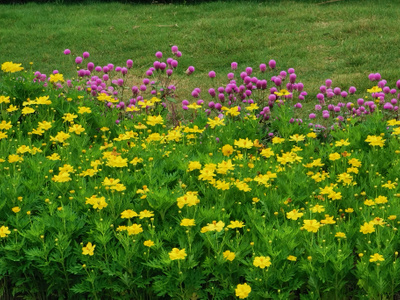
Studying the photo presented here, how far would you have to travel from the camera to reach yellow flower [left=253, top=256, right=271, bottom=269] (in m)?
2.69

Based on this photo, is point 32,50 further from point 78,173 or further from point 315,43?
point 78,173

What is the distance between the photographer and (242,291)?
8.77 ft

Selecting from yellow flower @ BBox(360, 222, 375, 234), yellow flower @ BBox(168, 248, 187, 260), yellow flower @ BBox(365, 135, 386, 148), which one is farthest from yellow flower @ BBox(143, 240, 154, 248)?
yellow flower @ BBox(365, 135, 386, 148)

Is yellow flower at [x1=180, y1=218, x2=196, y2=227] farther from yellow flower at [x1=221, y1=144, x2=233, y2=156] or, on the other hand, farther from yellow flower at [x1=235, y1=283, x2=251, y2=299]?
yellow flower at [x1=221, y1=144, x2=233, y2=156]

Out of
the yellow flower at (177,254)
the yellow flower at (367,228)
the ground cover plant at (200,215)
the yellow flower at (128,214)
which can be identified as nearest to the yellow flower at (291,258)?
the ground cover plant at (200,215)

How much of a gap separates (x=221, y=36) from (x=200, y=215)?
7344 millimetres

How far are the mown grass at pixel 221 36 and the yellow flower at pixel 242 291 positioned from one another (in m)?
5.42

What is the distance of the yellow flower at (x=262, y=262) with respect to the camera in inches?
106

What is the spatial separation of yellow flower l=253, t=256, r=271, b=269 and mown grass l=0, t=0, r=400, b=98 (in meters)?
5.32

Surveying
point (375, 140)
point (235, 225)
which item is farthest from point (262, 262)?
point (375, 140)

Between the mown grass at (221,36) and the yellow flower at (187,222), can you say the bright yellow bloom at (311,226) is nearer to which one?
the yellow flower at (187,222)

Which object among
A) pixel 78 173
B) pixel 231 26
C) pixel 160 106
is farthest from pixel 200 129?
pixel 231 26

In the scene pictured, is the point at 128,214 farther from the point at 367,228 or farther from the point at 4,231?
the point at 367,228

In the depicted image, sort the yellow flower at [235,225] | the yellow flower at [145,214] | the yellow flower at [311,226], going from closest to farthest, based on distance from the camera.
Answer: the yellow flower at [311,226]
the yellow flower at [235,225]
the yellow flower at [145,214]
